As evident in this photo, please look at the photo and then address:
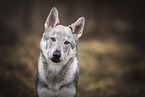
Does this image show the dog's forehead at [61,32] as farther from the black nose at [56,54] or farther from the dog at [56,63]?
the black nose at [56,54]

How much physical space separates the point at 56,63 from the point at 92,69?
19.0ft

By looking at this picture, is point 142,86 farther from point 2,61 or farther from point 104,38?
point 2,61

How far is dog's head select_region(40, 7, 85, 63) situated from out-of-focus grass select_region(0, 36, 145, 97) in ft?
11.2

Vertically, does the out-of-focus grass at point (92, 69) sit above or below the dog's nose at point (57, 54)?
below

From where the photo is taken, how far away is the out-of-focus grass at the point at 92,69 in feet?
24.1

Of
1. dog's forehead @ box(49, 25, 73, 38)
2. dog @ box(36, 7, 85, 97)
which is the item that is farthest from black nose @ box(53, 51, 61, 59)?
dog's forehead @ box(49, 25, 73, 38)

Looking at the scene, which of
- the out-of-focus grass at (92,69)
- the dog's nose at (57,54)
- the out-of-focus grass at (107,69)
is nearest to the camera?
the dog's nose at (57,54)

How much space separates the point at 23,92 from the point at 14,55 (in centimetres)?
246

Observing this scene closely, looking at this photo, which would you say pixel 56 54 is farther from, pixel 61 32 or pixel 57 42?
pixel 61 32

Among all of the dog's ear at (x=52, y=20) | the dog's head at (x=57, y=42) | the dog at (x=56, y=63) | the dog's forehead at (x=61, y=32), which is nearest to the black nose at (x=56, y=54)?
the dog's head at (x=57, y=42)

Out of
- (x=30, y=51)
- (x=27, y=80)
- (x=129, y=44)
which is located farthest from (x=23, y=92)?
(x=129, y=44)

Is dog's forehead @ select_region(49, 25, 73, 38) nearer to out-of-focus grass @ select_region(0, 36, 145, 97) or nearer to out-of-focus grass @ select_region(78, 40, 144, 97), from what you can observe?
out-of-focus grass @ select_region(0, 36, 145, 97)

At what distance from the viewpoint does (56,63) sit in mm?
4211

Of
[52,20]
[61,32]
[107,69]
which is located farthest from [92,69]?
[61,32]
